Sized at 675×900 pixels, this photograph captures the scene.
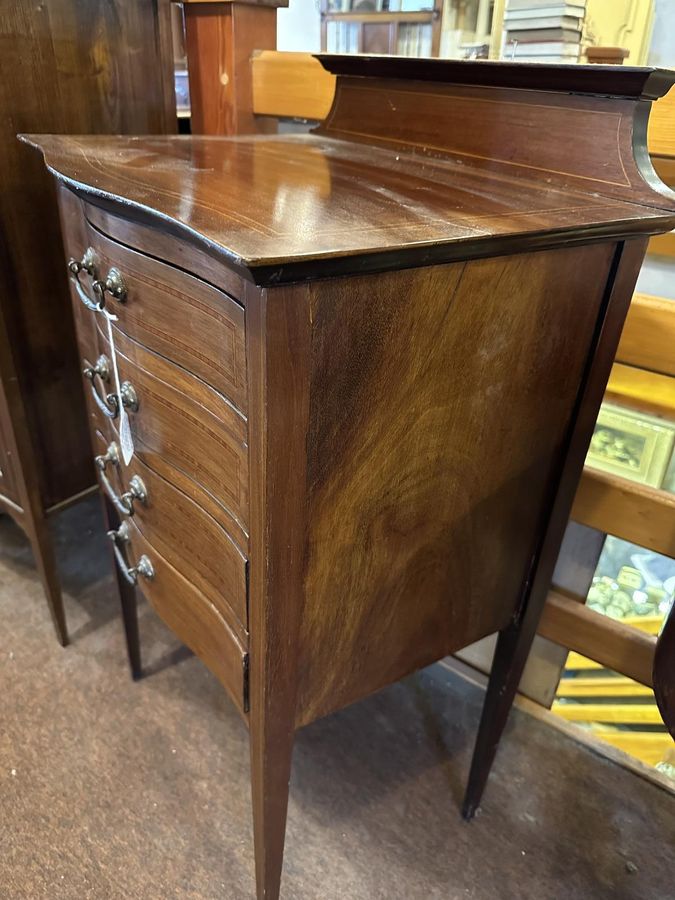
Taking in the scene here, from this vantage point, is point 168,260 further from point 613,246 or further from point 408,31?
point 408,31

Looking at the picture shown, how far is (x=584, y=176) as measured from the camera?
76 centimetres

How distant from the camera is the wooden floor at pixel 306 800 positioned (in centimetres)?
105

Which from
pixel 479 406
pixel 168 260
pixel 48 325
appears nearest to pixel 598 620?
pixel 479 406

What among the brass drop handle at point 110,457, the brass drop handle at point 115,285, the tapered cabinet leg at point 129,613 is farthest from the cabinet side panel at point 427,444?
the tapered cabinet leg at point 129,613

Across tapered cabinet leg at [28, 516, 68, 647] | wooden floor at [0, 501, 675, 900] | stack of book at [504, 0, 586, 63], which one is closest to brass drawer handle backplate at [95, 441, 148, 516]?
tapered cabinet leg at [28, 516, 68, 647]

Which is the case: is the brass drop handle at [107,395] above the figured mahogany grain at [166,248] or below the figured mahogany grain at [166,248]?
below

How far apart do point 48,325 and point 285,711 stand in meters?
0.80

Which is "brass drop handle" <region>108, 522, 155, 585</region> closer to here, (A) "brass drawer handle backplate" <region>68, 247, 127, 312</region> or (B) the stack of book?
(A) "brass drawer handle backplate" <region>68, 247, 127, 312</region>

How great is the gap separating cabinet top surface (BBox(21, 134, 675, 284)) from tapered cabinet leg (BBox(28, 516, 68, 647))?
71cm

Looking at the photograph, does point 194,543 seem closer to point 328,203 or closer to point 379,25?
point 328,203

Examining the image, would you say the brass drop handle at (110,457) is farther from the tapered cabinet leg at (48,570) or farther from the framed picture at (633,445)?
the framed picture at (633,445)

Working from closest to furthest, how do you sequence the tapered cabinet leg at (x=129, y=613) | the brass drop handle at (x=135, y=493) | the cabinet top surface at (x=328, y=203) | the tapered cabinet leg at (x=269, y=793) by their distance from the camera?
the cabinet top surface at (x=328, y=203) → the tapered cabinet leg at (x=269, y=793) → the brass drop handle at (x=135, y=493) → the tapered cabinet leg at (x=129, y=613)

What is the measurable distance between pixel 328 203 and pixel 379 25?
3031mm

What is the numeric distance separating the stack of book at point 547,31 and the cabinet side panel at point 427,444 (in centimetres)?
77
